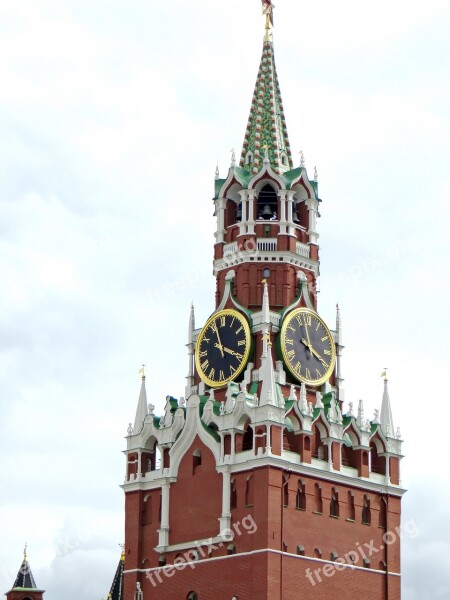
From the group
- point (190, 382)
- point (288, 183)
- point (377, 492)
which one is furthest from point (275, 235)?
point (377, 492)

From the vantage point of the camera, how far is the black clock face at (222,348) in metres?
79.7

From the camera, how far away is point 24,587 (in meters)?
102

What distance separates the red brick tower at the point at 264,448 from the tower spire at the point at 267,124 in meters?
0.13

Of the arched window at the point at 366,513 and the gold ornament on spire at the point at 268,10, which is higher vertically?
the gold ornament on spire at the point at 268,10

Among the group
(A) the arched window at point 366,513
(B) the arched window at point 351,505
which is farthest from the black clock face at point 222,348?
(A) the arched window at point 366,513

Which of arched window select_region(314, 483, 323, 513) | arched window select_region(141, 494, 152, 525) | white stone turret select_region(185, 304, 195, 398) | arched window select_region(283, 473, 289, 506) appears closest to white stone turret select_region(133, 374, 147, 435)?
white stone turret select_region(185, 304, 195, 398)

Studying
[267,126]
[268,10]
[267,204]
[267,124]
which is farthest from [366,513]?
[268,10]

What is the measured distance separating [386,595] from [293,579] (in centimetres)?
644

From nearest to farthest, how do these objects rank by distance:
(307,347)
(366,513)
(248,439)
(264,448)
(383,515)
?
1. (264,448)
2. (248,439)
3. (366,513)
4. (383,515)
5. (307,347)

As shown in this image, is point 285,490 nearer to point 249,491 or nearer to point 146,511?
point 249,491

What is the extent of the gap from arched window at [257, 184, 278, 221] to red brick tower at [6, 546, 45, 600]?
30.7 m

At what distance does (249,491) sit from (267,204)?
51.9 feet

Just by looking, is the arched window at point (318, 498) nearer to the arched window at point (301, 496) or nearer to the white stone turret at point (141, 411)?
the arched window at point (301, 496)

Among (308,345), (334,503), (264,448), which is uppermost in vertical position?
(308,345)
